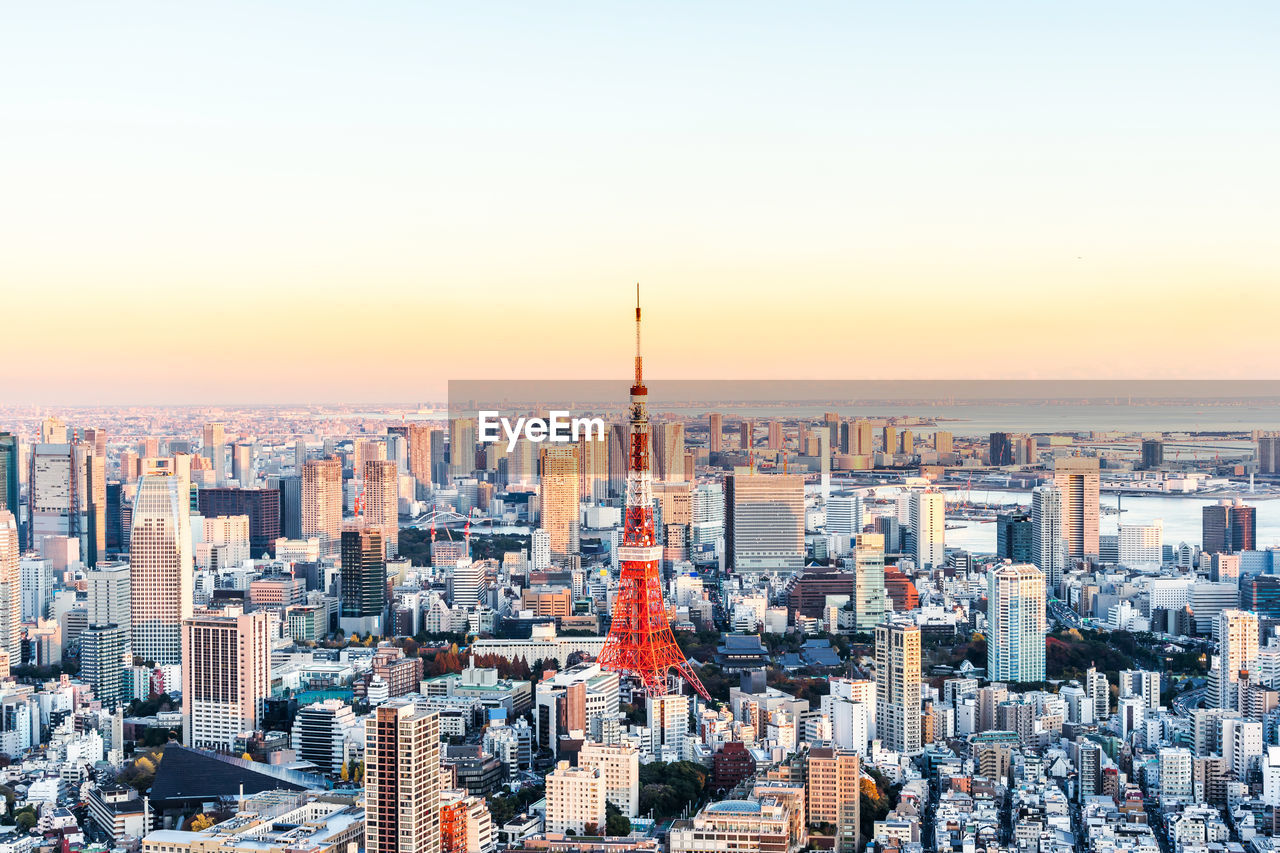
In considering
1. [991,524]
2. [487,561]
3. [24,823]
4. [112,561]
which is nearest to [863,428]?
[991,524]

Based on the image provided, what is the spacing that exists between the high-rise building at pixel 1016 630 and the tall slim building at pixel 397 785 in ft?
20.8

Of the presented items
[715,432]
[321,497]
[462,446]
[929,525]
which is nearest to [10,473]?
[321,497]

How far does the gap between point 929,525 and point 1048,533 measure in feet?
4.72

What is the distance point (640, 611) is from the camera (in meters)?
11.4

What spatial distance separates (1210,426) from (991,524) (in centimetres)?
240

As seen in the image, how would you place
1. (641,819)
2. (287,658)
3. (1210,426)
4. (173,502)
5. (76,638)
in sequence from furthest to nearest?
(1210,426)
(173,502)
(76,638)
(287,658)
(641,819)

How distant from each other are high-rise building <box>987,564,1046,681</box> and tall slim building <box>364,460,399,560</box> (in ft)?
27.4

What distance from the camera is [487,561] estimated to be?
16.8 m

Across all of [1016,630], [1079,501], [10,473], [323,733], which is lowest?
[323,733]

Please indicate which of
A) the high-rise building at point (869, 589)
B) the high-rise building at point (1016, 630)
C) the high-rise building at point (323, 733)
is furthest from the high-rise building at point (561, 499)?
the high-rise building at point (323, 733)

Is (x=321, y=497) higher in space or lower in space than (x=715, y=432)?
lower

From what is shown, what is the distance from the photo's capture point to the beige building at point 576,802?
7641 mm

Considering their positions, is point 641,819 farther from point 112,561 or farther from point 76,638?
point 112,561

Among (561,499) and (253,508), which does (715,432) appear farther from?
(253,508)
